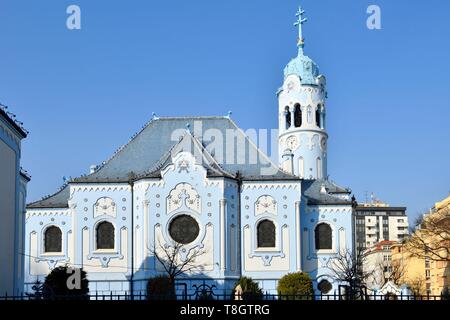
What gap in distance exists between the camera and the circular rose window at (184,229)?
6844 cm

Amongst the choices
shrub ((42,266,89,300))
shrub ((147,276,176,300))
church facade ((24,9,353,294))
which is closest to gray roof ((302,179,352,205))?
church facade ((24,9,353,294))

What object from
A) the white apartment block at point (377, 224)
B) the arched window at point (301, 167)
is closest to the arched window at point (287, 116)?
the arched window at point (301, 167)

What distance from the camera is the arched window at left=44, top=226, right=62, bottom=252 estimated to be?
71.7 metres

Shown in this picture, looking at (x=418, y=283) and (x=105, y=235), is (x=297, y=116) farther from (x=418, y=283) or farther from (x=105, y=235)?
(x=418, y=283)

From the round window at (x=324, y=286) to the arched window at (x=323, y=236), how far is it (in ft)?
9.08

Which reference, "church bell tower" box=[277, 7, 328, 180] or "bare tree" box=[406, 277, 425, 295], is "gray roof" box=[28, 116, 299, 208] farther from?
"bare tree" box=[406, 277, 425, 295]

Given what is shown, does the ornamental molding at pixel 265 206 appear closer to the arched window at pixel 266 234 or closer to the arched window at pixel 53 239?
the arched window at pixel 266 234

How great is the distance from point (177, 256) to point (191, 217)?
330cm

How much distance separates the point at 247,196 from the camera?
2781 inches

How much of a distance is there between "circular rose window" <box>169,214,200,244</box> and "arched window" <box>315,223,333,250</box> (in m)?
10.4

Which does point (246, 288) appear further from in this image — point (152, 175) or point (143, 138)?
point (143, 138)

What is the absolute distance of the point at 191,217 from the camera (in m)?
68.7

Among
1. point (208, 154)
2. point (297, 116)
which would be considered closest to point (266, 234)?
point (208, 154)
